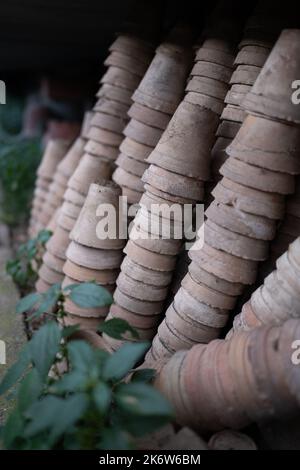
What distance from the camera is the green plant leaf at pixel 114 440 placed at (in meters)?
1.16

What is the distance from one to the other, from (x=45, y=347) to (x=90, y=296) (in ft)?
0.64

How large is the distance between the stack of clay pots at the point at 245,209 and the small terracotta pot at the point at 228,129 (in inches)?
9.4

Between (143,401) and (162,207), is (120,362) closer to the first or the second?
Answer: (143,401)

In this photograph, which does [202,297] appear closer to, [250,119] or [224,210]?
[224,210]

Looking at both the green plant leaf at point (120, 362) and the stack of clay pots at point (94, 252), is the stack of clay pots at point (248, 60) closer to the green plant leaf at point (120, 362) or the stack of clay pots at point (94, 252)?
the stack of clay pots at point (94, 252)

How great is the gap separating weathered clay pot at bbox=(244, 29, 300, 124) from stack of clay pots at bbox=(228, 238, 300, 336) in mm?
412

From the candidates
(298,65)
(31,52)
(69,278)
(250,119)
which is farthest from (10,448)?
(31,52)

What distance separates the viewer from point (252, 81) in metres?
1.77

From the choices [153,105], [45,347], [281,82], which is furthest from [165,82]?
[45,347]

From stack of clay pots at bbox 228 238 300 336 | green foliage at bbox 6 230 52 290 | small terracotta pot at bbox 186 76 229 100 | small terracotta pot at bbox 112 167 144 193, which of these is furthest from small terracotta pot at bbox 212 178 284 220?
green foliage at bbox 6 230 52 290

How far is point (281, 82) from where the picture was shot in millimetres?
1496

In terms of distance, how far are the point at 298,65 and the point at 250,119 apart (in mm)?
217

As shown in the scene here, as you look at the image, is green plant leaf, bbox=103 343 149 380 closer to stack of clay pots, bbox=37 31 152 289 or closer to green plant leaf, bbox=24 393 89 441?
green plant leaf, bbox=24 393 89 441

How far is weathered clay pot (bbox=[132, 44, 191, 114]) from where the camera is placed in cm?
212
